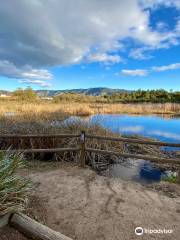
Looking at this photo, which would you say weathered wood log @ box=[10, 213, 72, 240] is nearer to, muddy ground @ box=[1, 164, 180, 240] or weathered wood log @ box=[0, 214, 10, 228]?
weathered wood log @ box=[0, 214, 10, 228]

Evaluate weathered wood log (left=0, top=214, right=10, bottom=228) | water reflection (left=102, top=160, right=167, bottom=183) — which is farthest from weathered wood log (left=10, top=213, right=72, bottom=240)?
water reflection (left=102, top=160, right=167, bottom=183)

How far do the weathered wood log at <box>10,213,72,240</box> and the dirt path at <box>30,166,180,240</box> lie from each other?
662 millimetres

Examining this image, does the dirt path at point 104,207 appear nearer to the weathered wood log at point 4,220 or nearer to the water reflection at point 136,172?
the weathered wood log at point 4,220

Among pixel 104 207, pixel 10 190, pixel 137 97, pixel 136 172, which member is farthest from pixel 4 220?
pixel 137 97

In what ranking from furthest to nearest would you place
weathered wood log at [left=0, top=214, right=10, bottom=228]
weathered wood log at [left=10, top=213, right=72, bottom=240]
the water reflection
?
the water reflection
weathered wood log at [left=0, top=214, right=10, bottom=228]
weathered wood log at [left=10, top=213, right=72, bottom=240]

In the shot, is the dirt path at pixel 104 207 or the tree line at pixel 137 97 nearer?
the dirt path at pixel 104 207

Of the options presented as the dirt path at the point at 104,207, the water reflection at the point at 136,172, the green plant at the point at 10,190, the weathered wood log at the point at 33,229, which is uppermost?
the green plant at the point at 10,190

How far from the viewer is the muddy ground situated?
3.53 meters

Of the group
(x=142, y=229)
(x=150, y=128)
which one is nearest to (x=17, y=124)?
(x=142, y=229)

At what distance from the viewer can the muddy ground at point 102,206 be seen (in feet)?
11.6

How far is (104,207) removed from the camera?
420 centimetres

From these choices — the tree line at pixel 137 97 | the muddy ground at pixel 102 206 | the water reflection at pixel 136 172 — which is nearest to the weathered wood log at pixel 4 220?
the muddy ground at pixel 102 206

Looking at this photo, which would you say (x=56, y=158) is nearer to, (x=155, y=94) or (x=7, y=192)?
(x=7, y=192)

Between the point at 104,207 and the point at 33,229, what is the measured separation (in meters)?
1.60
